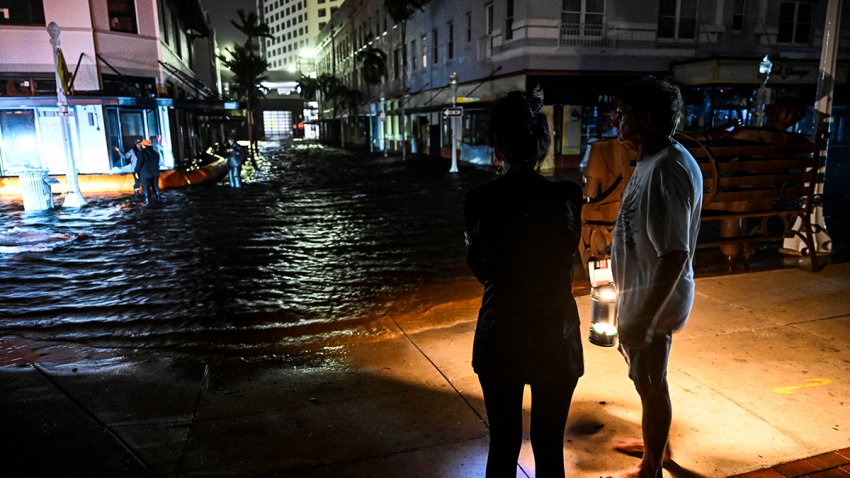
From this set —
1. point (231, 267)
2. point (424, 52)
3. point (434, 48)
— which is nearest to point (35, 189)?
point (231, 267)

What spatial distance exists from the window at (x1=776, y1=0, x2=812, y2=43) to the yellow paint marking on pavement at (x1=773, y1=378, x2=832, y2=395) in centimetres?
2737

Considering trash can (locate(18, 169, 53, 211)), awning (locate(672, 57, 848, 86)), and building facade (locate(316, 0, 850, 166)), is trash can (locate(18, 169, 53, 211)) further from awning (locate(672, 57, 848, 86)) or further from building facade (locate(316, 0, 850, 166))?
awning (locate(672, 57, 848, 86))

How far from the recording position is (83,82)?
2081 centimetres

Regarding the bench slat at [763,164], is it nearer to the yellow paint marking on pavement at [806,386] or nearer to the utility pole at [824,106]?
the utility pole at [824,106]

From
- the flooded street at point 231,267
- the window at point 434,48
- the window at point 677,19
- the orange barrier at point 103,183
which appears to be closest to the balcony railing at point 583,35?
the window at point 677,19

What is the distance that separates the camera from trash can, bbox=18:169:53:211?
49.3 feet

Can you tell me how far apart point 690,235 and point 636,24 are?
24479 millimetres

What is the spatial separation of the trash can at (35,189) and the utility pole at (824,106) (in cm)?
1688

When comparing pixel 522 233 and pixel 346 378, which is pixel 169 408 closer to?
pixel 346 378

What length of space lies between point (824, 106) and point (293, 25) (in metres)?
150

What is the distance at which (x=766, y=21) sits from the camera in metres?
25.4

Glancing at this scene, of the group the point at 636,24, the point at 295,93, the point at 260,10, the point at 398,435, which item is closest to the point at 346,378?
the point at 398,435

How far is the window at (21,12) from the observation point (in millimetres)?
20297

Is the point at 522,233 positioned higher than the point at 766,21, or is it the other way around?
the point at 766,21
